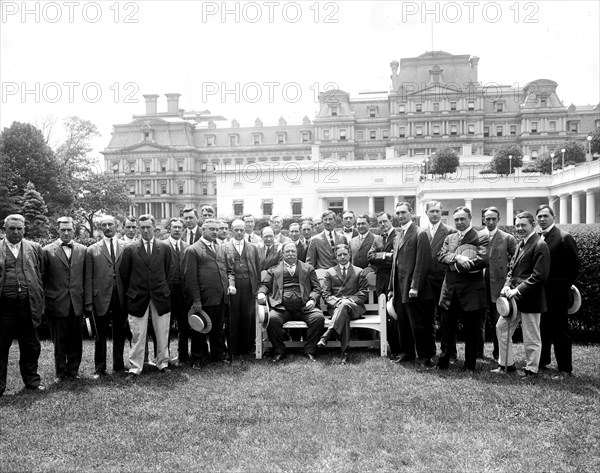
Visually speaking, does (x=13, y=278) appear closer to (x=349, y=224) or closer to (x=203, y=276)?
(x=203, y=276)

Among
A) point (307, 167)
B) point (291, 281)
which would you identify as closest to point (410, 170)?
point (307, 167)

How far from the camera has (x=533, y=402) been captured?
5.27 m

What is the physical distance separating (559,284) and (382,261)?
2580mm

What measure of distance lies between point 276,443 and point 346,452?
641mm

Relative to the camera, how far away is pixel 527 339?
6.30 m

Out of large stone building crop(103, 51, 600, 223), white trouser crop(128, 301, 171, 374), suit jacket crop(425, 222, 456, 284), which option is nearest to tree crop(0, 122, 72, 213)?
large stone building crop(103, 51, 600, 223)

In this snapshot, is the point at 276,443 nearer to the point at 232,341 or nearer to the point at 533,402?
the point at 533,402

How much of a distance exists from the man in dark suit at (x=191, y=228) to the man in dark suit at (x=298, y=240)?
174 centimetres

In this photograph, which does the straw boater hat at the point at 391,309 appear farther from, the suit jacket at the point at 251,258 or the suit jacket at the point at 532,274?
the suit jacket at the point at 251,258

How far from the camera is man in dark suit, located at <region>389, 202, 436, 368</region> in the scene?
271 inches

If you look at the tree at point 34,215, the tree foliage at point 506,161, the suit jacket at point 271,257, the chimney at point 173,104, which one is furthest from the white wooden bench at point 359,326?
the chimney at point 173,104

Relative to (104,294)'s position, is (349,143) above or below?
above

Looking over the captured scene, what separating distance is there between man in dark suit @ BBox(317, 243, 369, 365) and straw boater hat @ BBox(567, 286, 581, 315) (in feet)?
9.48

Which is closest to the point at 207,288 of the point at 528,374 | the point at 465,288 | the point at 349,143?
the point at 465,288
